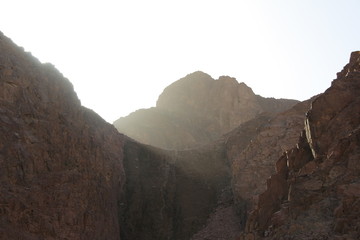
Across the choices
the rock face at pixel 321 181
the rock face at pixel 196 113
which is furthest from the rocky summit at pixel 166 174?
the rock face at pixel 196 113

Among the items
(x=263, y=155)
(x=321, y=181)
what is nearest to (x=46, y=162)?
(x=321, y=181)

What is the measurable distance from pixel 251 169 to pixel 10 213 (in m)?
21.8

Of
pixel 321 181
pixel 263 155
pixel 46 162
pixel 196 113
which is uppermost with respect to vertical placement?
pixel 196 113

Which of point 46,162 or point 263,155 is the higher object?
point 46,162

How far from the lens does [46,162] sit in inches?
1066

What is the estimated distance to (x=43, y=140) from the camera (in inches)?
1105

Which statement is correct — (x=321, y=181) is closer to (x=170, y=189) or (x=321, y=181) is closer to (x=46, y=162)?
(x=46, y=162)

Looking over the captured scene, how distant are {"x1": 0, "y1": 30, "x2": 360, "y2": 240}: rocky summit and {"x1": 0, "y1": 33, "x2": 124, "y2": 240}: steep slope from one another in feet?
0.27

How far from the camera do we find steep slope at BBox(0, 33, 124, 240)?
2319 cm

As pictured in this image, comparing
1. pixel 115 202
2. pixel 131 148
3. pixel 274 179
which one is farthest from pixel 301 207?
pixel 131 148

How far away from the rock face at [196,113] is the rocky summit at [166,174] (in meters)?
17.6

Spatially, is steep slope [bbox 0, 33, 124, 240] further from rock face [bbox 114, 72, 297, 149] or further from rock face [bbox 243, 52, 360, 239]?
rock face [bbox 114, 72, 297, 149]

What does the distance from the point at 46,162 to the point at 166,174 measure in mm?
20394

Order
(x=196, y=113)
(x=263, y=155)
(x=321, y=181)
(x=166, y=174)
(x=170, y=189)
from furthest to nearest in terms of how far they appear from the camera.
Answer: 1. (x=196, y=113)
2. (x=166, y=174)
3. (x=170, y=189)
4. (x=263, y=155)
5. (x=321, y=181)
